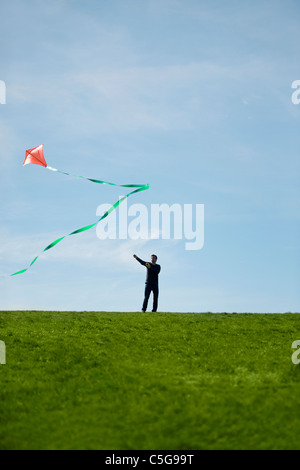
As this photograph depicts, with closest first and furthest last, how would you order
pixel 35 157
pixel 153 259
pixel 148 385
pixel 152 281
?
1. pixel 148 385
2. pixel 35 157
3. pixel 152 281
4. pixel 153 259

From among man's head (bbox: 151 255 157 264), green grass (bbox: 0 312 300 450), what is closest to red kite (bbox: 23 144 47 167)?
green grass (bbox: 0 312 300 450)

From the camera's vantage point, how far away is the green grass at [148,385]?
10.1 meters

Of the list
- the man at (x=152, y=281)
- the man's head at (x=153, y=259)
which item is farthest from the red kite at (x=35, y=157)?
the man's head at (x=153, y=259)

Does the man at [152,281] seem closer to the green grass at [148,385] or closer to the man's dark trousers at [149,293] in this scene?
the man's dark trousers at [149,293]

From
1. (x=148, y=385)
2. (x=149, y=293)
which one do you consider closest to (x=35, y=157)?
(x=148, y=385)

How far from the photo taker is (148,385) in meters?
12.3

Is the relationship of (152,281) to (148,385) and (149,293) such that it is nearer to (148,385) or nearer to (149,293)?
(149,293)

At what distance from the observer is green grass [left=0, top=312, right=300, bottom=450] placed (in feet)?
33.2

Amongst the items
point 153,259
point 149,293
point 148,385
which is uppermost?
point 153,259

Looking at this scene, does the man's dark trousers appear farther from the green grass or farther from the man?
the green grass
